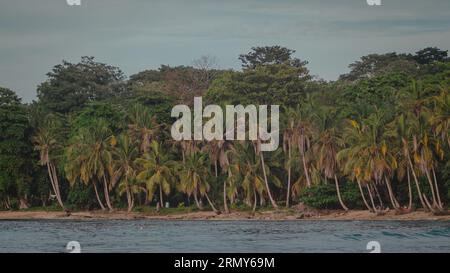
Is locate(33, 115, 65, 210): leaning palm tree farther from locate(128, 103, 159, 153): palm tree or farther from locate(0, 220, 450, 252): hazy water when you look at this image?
locate(0, 220, 450, 252): hazy water

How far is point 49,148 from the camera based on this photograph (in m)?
59.9

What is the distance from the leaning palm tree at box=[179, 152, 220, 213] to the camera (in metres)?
57.8

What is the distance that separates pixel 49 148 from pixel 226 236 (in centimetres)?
1988

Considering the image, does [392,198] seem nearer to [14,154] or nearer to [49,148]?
[49,148]

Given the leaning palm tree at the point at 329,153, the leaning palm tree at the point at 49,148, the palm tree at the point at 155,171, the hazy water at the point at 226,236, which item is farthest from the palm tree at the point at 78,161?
the leaning palm tree at the point at 329,153

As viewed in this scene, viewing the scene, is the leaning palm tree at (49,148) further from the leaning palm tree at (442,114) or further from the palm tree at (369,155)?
the leaning palm tree at (442,114)

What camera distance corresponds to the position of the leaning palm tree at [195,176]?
57.8 m

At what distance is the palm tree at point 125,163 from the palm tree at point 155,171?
58 cm

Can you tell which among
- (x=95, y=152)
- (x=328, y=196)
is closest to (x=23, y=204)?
Answer: (x=95, y=152)

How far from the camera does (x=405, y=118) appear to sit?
173 ft
